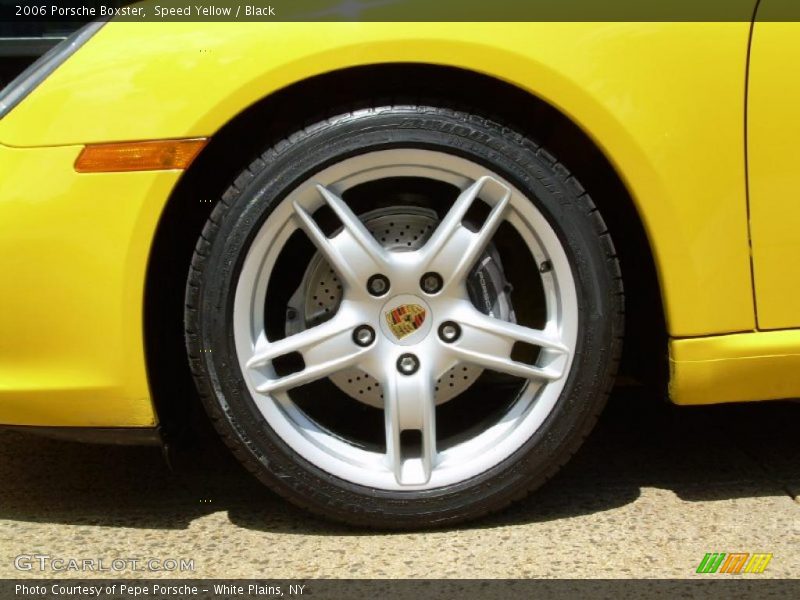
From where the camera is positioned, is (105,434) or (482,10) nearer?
(482,10)

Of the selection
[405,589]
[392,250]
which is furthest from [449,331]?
[405,589]

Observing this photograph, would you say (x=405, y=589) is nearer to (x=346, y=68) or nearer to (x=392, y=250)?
(x=392, y=250)

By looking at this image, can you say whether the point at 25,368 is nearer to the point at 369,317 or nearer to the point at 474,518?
the point at 369,317

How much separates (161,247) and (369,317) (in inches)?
19.3

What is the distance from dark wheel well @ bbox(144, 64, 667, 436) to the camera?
2.23 m

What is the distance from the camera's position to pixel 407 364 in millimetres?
2312

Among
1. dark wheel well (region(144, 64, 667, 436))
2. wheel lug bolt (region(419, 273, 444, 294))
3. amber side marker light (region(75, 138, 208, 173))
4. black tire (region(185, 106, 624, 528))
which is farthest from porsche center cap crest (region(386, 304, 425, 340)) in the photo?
amber side marker light (region(75, 138, 208, 173))

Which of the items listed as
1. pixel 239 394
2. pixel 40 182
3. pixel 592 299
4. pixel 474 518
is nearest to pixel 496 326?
pixel 592 299

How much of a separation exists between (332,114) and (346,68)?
0.12 metres

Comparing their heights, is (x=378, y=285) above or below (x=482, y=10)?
below

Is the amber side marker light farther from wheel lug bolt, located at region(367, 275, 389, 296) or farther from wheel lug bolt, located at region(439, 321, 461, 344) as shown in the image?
wheel lug bolt, located at region(439, 321, 461, 344)

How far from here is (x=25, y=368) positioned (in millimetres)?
2229

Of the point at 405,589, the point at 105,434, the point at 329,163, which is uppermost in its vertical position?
the point at 329,163

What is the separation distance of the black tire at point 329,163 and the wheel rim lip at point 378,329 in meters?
0.02
